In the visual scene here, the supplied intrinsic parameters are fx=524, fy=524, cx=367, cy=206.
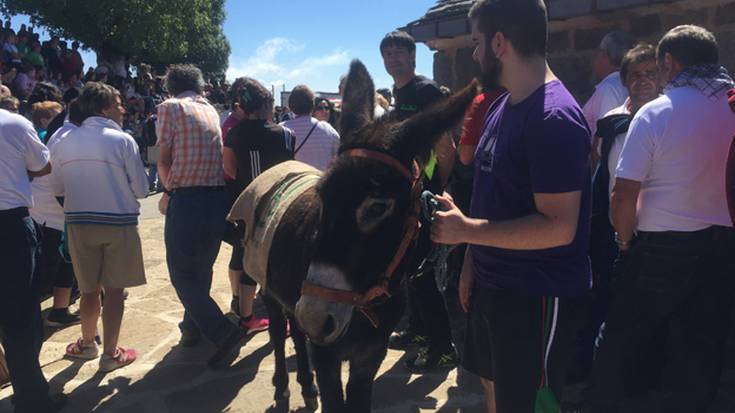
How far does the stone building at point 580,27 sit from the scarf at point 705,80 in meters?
1.81

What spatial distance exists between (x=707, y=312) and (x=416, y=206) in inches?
74.6

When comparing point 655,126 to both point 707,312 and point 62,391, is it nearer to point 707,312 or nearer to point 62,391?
point 707,312

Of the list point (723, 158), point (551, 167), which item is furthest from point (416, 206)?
→ point (723, 158)

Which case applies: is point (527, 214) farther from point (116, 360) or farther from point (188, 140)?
point (116, 360)

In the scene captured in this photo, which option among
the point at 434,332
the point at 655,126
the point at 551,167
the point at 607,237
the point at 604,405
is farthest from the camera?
the point at 434,332

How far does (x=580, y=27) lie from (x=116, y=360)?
17.6 feet

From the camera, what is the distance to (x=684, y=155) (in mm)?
2807

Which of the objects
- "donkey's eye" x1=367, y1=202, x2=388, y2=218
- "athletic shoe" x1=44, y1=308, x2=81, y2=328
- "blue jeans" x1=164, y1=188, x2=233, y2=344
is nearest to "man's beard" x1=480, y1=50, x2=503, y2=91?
"donkey's eye" x1=367, y1=202, x2=388, y2=218

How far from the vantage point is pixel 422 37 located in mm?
6102

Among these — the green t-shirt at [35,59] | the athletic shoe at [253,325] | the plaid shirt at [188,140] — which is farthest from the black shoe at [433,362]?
the green t-shirt at [35,59]

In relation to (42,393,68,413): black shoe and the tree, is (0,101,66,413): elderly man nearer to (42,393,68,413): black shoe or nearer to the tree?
(42,393,68,413): black shoe

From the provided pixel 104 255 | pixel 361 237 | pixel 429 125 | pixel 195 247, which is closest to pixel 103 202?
pixel 104 255

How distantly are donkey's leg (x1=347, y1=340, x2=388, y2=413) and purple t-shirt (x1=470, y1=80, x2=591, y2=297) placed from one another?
2.96 ft

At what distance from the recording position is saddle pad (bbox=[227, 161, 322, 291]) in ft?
11.2
